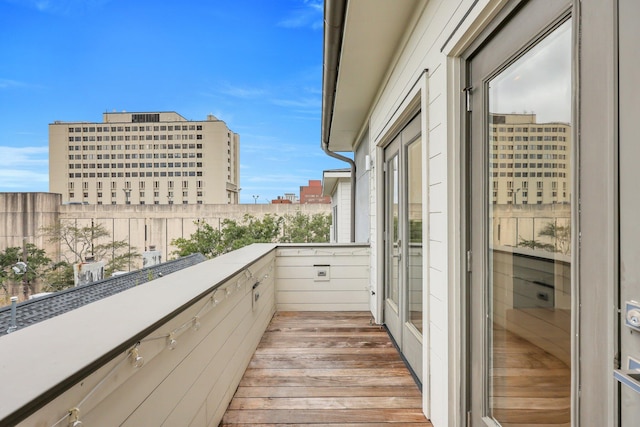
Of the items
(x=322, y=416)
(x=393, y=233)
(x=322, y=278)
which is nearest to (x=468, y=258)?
(x=322, y=416)

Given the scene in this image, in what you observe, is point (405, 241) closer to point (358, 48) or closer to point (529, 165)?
point (358, 48)

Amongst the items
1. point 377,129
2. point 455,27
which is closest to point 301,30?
point 377,129

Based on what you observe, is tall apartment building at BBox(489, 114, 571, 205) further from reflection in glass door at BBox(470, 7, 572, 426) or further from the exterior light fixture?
the exterior light fixture

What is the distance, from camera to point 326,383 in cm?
247

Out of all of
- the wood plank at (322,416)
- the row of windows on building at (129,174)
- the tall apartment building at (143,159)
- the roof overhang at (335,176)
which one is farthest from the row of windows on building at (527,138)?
the row of windows on building at (129,174)

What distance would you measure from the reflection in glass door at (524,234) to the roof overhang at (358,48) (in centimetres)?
91

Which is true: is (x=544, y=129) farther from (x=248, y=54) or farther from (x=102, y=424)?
(x=248, y=54)

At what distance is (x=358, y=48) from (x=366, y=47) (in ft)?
0.19

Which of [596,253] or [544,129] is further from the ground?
[544,129]

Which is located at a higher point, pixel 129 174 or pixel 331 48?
pixel 129 174

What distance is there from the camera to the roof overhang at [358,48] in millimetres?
2135

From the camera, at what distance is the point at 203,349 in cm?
173

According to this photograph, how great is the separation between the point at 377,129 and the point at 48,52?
42007mm

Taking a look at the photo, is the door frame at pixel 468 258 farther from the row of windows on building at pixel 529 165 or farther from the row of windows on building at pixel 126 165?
the row of windows on building at pixel 126 165
